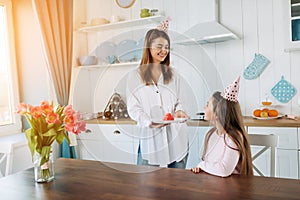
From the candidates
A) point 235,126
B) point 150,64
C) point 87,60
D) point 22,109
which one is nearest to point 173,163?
point 235,126

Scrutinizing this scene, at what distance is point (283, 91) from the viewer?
8.87 ft

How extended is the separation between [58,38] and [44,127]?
162cm

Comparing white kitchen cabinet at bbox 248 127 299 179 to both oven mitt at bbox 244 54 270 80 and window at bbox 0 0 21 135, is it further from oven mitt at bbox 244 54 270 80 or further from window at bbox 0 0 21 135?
window at bbox 0 0 21 135

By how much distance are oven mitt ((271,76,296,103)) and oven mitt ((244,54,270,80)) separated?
19 centimetres

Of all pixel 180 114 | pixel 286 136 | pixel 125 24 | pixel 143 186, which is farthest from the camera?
pixel 125 24

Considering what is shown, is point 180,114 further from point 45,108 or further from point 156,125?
point 45,108

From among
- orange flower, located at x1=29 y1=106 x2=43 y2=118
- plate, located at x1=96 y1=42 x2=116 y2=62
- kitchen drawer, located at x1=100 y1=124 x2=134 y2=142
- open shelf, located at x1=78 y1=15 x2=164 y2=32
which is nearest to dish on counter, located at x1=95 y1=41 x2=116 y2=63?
plate, located at x1=96 y1=42 x2=116 y2=62

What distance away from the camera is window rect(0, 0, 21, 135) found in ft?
9.21

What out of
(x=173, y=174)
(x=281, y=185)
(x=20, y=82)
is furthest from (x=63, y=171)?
(x=20, y=82)

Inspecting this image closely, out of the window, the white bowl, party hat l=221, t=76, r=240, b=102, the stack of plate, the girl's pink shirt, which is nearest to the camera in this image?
the girl's pink shirt

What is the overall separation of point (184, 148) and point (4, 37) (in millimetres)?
2198

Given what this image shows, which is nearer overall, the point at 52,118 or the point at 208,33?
the point at 52,118

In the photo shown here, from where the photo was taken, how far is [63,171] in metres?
1.51

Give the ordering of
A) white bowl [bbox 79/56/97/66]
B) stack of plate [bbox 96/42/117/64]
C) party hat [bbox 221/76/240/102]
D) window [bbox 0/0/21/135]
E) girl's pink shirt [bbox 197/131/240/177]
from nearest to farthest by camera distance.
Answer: girl's pink shirt [bbox 197/131/240/177] < party hat [bbox 221/76/240/102] < stack of plate [bbox 96/42/117/64] < window [bbox 0/0/21/135] < white bowl [bbox 79/56/97/66]
